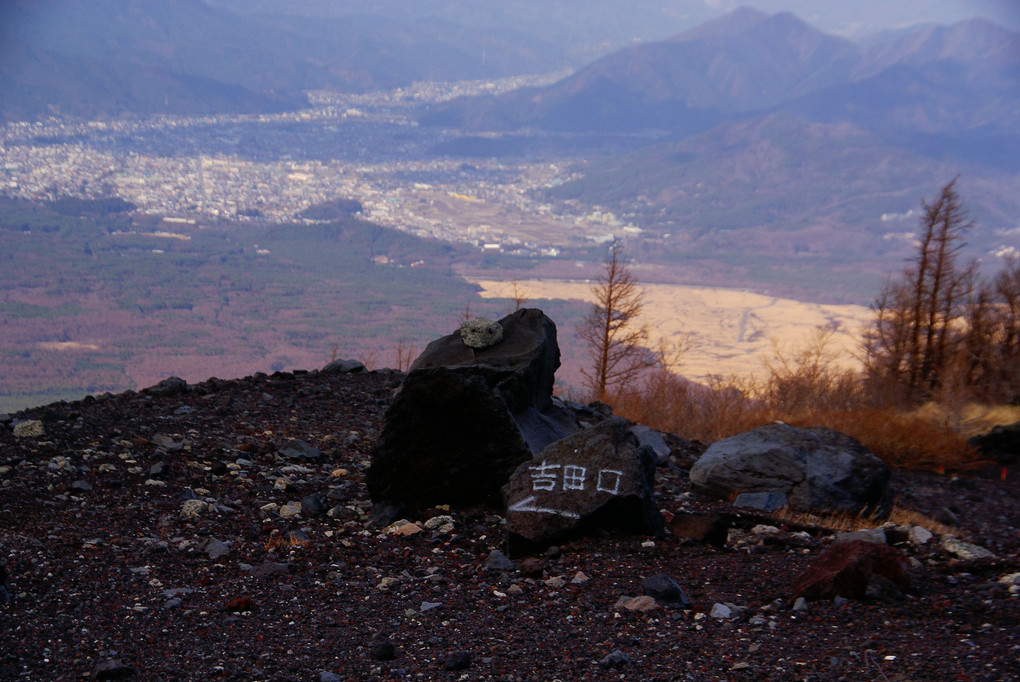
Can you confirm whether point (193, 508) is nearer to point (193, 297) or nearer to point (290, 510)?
point (290, 510)

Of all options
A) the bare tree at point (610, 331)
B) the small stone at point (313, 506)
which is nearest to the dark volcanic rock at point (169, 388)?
the small stone at point (313, 506)

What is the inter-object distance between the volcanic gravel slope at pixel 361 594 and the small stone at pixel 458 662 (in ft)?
0.04

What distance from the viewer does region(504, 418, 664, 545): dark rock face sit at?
23.3 feet

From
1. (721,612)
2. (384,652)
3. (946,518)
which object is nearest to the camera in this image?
(384,652)

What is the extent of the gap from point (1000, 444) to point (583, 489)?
12.4m

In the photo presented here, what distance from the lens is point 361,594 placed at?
6406 mm

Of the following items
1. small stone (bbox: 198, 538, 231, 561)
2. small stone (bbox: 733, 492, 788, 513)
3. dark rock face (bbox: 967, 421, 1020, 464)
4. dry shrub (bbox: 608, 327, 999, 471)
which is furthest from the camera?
dark rock face (bbox: 967, 421, 1020, 464)

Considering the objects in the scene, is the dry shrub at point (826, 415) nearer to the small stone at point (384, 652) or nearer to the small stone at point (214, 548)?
the small stone at point (214, 548)

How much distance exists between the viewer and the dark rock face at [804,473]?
10.1 m

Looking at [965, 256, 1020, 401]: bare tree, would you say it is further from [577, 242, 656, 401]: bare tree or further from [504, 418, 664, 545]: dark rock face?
[504, 418, 664, 545]: dark rock face

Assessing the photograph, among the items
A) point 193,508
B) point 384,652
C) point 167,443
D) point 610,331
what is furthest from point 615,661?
point 610,331

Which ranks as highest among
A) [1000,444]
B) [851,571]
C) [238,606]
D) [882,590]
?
[851,571]

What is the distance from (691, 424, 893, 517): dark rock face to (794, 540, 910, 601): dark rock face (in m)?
Result: 3.69

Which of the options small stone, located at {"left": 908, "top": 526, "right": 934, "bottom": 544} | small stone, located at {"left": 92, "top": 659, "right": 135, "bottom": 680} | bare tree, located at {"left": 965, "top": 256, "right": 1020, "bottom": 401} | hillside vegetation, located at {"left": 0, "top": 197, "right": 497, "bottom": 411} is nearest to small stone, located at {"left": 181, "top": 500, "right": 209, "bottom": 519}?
small stone, located at {"left": 92, "top": 659, "right": 135, "bottom": 680}
